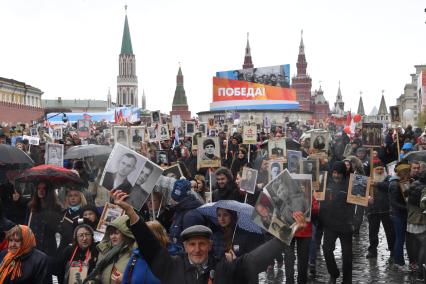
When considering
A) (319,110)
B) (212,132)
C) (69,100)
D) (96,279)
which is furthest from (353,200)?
(69,100)

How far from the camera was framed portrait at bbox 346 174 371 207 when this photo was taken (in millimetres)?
9133

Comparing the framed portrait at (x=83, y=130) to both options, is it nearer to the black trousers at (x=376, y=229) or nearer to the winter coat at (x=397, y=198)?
the black trousers at (x=376, y=229)

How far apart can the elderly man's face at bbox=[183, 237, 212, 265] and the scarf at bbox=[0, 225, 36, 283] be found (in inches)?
78.7

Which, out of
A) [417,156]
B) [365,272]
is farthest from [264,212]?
[417,156]

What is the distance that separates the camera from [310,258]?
10.2 m

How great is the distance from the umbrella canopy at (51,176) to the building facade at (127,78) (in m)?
179

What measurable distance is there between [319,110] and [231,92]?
101137 mm

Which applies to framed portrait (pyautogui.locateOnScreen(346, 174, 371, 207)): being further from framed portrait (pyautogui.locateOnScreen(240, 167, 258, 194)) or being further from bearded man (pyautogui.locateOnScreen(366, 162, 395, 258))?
bearded man (pyautogui.locateOnScreen(366, 162, 395, 258))

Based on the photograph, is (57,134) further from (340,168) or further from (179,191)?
(179,191)

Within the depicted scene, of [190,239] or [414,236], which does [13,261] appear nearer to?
[190,239]

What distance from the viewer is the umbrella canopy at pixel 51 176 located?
863cm

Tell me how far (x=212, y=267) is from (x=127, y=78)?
18849 centimetres

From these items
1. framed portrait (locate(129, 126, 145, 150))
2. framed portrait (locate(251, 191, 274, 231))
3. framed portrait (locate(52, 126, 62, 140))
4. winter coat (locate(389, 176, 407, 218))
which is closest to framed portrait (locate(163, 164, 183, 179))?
winter coat (locate(389, 176, 407, 218))

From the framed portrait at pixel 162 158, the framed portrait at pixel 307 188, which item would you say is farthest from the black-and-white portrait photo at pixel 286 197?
the framed portrait at pixel 162 158
